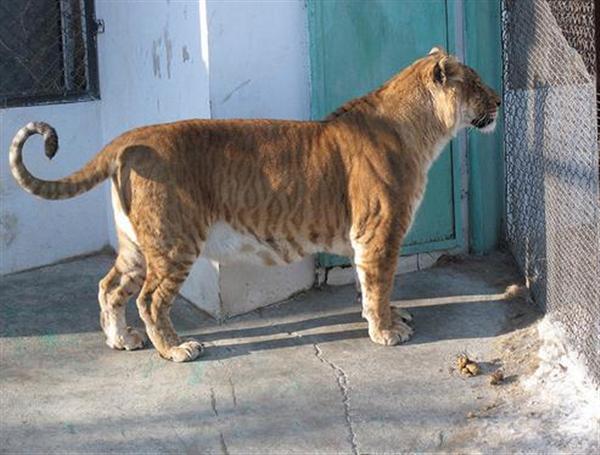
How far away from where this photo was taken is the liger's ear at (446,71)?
6.71 metres

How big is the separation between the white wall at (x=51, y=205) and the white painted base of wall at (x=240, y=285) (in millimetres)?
1150

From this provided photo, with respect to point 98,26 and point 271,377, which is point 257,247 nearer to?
point 271,377

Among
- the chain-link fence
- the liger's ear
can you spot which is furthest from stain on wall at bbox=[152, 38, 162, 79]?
the chain-link fence

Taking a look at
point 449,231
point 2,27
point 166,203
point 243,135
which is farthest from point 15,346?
point 449,231

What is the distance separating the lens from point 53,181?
6379 millimetres

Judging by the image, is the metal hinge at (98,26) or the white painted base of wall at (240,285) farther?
the metal hinge at (98,26)

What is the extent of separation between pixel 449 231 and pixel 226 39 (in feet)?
6.58

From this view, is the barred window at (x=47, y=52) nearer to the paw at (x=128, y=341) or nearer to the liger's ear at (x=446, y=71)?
the paw at (x=128, y=341)

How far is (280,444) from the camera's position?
5.67 metres

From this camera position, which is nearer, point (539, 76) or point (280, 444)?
point (280, 444)

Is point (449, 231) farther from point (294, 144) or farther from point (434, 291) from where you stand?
point (294, 144)

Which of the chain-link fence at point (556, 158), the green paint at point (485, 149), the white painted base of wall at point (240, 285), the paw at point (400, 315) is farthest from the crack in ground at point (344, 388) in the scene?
the green paint at point (485, 149)

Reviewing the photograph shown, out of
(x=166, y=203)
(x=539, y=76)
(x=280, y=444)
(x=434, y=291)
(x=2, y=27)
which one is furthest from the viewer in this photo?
(x=2, y=27)

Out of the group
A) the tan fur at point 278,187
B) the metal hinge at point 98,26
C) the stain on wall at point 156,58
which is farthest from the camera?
the metal hinge at point 98,26
